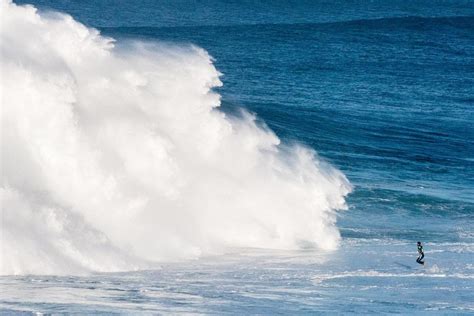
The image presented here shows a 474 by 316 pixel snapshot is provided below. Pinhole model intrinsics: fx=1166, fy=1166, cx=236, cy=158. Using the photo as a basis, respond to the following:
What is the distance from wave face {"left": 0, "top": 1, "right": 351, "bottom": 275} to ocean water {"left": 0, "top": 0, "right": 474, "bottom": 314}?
39mm

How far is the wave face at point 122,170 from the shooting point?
20.9 metres

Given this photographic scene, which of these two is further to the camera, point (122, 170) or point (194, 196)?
point (194, 196)

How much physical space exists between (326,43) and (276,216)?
3834 centimetres

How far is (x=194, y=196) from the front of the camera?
82.6 feet

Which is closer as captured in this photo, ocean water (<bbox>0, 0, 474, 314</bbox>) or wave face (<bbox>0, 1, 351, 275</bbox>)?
ocean water (<bbox>0, 0, 474, 314</bbox>)

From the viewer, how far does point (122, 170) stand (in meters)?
24.0

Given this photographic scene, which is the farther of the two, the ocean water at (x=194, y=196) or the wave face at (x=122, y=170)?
the wave face at (x=122, y=170)

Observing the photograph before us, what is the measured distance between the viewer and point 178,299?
58.1 ft

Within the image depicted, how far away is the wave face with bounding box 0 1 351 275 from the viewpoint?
20875mm

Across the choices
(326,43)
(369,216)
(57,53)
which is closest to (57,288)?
(57,53)

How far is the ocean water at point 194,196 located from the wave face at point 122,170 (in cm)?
4

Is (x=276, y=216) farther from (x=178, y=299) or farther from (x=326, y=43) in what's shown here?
(x=326, y=43)

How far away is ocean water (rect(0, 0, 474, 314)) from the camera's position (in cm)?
1881

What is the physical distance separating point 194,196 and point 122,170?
1.93 metres
